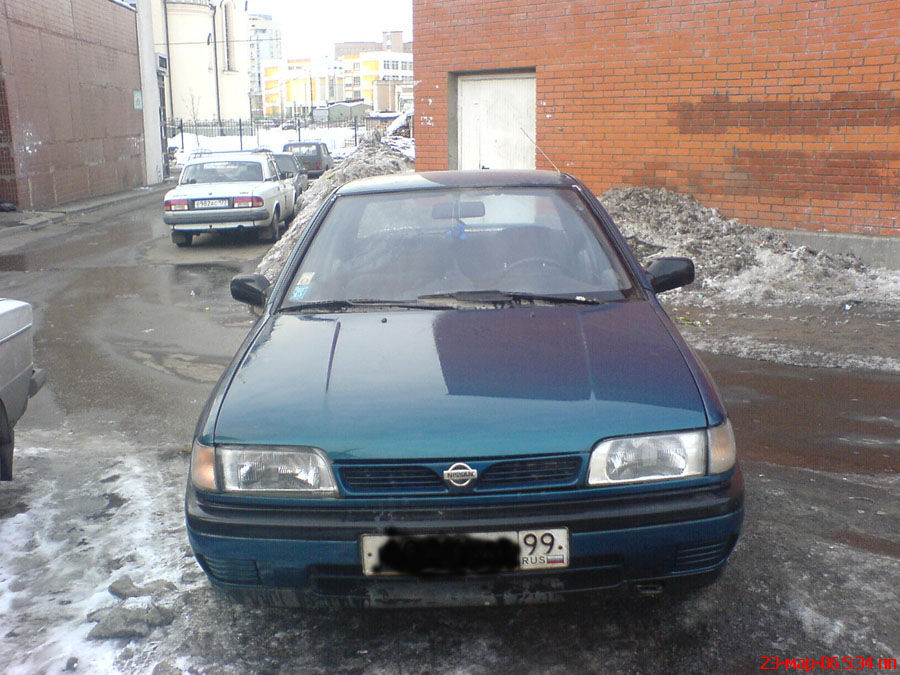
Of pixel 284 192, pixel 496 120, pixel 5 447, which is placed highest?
pixel 496 120

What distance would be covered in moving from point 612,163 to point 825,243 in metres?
2.88

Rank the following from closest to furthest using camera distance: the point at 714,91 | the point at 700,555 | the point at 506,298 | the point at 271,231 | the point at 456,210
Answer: the point at 700,555 → the point at 506,298 → the point at 456,210 → the point at 714,91 → the point at 271,231

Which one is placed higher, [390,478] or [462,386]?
[462,386]

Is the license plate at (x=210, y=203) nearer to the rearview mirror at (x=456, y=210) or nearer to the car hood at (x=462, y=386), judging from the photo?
the rearview mirror at (x=456, y=210)

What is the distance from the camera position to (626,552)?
2488 mm

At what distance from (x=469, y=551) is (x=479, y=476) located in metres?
0.22

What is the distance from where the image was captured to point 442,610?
3.04 metres

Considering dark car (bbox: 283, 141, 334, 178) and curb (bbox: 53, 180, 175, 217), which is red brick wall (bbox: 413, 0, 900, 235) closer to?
curb (bbox: 53, 180, 175, 217)

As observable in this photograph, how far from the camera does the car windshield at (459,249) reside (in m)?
3.61

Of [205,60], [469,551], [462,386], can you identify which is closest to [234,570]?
[469,551]

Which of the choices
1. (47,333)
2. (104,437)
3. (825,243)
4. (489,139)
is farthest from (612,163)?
(104,437)

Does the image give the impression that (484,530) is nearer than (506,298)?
Yes

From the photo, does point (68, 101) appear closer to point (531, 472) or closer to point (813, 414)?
point (813, 414)
